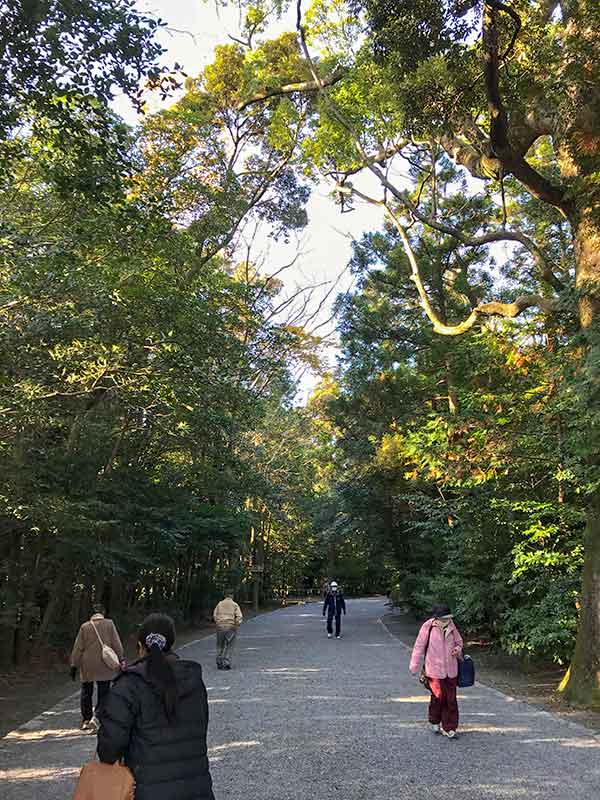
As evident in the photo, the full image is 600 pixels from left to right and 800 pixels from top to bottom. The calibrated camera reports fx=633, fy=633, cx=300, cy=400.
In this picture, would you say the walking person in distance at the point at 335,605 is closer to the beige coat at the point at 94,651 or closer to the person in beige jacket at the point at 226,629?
the person in beige jacket at the point at 226,629

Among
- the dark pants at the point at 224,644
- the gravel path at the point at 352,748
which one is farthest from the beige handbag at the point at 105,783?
the dark pants at the point at 224,644

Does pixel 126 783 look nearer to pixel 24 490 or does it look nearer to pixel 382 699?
pixel 382 699

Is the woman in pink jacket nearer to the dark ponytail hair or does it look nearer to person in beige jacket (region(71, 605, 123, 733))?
person in beige jacket (region(71, 605, 123, 733))

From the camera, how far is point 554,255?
1450cm

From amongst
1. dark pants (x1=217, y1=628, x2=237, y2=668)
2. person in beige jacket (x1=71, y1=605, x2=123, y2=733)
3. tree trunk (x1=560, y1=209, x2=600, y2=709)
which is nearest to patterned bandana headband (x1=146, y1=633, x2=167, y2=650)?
person in beige jacket (x1=71, y1=605, x2=123, y2=733)

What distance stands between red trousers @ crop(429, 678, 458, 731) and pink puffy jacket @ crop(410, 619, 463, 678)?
0.07 m

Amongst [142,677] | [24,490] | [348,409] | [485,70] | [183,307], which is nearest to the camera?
[142,677]

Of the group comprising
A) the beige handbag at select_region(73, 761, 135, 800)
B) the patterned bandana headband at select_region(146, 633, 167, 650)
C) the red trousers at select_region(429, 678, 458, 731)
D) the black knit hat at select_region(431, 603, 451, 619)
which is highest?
the patterned bandana headband at select_region(146, 633, 167, 650)

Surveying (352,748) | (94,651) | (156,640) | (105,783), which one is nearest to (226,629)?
(94,651)

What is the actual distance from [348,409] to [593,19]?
15.2 meters

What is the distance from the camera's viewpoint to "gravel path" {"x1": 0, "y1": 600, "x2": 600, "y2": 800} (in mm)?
4812

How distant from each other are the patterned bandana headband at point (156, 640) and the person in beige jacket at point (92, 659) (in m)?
4.72

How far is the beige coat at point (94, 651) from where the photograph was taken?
7.00 metres

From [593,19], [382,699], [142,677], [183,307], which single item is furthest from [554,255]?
[142,677]
